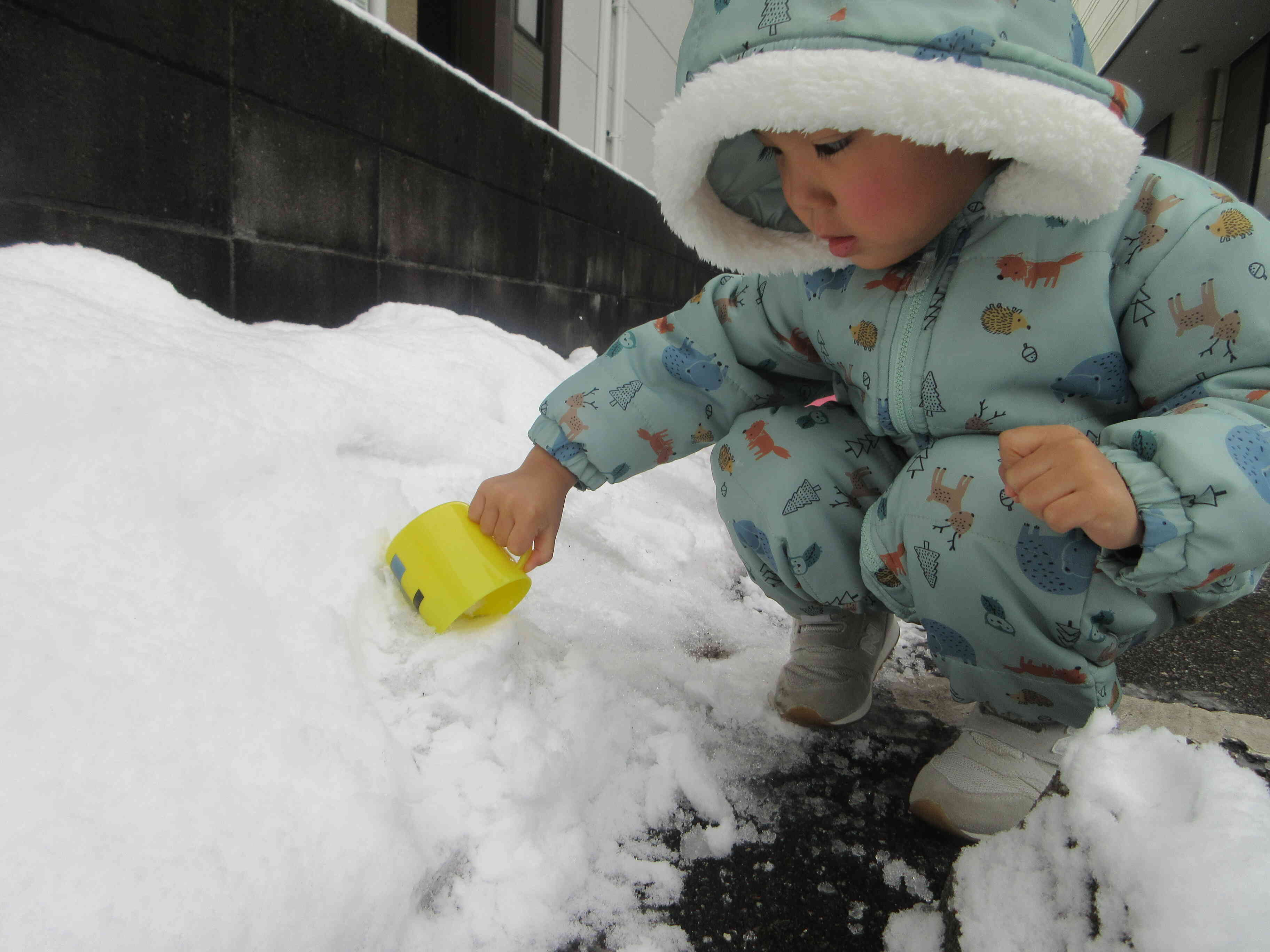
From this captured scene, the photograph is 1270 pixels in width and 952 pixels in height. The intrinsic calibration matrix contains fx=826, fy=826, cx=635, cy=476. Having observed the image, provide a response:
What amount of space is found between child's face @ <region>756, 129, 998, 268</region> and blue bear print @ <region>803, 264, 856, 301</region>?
0.40 feet

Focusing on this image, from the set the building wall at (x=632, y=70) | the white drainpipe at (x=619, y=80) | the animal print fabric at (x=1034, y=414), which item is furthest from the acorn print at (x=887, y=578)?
the white drainpipe at (x=619, y=80)

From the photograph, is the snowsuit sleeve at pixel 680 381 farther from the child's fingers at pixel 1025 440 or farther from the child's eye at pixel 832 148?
the child's fingers at pixel 1025 440

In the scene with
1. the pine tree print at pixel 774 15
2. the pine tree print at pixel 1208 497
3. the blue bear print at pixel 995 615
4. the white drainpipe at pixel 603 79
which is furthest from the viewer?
the white drainpipe at pixel 603 79

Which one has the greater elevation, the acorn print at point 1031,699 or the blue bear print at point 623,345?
the blue bear print at point 623,345

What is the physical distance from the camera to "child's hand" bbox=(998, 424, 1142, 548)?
0.71 metres

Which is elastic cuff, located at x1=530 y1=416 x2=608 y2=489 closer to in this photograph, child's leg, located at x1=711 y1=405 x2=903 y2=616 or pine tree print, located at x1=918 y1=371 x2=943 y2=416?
child's leg, located at x1=711 y1=405 x2=903 y2=616

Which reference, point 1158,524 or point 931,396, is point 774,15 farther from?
point 1158,524

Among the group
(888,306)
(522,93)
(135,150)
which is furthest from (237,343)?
(522,93)

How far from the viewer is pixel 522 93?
12.5 feet

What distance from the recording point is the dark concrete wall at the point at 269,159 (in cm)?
134

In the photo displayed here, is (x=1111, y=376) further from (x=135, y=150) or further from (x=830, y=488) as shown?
(x=135, y=150)

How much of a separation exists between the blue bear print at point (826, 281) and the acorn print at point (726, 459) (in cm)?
25

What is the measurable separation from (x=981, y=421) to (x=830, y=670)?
1.25ft

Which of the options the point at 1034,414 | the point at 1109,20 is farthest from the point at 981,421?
the point at 1109,20
